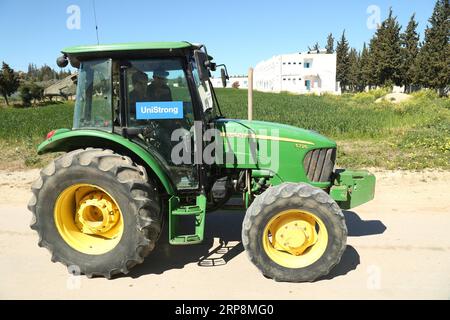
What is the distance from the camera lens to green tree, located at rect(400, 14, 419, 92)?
46.1 metres

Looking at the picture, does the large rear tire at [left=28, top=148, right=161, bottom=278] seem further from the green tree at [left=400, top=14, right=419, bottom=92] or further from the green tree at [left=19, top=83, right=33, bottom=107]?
the green tree at [left=19, top=83, right=33, bottom=107]

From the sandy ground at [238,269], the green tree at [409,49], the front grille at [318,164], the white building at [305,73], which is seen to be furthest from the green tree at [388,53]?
the front grille at [318,164]

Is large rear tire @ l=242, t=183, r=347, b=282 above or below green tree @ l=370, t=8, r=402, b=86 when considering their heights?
below

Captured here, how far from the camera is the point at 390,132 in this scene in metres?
12.1

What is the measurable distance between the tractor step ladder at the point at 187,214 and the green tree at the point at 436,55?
44071 mm

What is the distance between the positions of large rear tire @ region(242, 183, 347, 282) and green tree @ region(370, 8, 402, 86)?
4750 centimetres

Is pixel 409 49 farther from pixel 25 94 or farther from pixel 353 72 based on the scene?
pixel 25 94

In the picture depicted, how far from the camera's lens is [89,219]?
13.8ft

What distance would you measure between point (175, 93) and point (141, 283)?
1982 millimetres

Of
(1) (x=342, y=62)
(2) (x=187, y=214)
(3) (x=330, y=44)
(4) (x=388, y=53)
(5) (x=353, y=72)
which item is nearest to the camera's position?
(2) (x=187, y=214)

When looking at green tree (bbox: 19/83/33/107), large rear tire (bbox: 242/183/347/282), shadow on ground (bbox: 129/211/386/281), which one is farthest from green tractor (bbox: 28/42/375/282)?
green tree (bbox: 19/83/33/107)

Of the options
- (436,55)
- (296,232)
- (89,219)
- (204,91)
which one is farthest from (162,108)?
(436,55)

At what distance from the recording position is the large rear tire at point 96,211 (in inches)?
150

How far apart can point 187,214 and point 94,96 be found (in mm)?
1610
